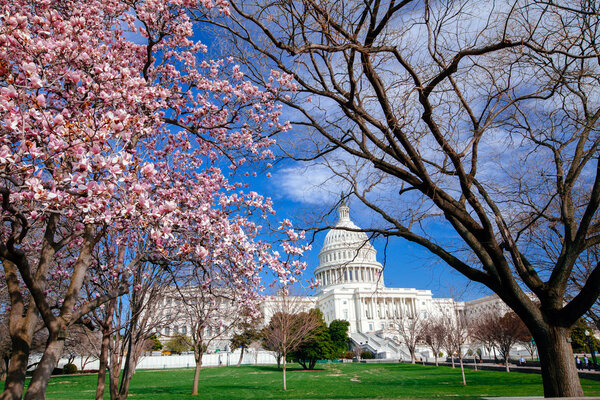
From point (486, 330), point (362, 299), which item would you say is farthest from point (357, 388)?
point (362, 299)

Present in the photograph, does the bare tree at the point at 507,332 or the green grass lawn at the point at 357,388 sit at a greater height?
the bare tree at the point at 507,332

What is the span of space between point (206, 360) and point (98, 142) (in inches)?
2578

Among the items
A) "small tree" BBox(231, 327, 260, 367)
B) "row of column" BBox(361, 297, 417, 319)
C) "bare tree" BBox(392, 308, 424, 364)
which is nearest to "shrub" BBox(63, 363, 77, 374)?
"small tree" BBox(231, 327, 260, 367)

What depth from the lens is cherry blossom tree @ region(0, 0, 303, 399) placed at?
3.74 metres

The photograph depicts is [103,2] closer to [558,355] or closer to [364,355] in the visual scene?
[558,355]

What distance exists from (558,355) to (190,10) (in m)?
7.41

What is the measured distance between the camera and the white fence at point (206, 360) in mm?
58812

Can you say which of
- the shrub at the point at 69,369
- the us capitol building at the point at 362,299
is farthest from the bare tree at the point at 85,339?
the us capitol building at the point at 362,299

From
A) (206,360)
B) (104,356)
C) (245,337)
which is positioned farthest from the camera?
(206,360)

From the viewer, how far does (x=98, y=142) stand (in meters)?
3.77

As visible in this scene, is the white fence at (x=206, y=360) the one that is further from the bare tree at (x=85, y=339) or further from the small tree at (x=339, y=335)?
the small tree at (x=339, y=335)

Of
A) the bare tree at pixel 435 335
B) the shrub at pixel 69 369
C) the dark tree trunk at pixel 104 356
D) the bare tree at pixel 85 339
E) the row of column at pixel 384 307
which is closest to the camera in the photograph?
the bare tree at pixel 85 339

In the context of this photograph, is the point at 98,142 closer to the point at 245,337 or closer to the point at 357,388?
the point at 357,388

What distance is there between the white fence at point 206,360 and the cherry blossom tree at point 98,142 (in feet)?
184
